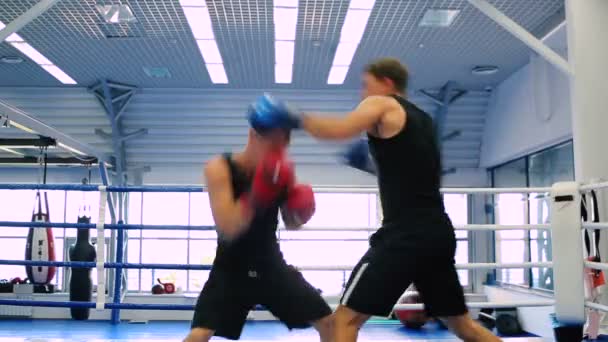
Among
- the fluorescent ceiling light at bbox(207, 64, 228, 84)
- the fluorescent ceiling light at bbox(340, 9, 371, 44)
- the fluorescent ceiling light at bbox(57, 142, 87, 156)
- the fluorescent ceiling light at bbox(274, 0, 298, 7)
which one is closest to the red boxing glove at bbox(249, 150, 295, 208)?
the fluorescent ceiling light at bbox(274, 0, 298, 7)

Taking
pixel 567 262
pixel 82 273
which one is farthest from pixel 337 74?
pixel 567 262

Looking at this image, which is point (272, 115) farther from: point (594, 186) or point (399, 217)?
point (594, 186)

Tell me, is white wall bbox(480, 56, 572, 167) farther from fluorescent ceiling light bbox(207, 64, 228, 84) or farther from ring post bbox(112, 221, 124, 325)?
ring post bbox(112, 221, 124, 325)

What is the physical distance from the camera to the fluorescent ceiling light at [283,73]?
738 cm

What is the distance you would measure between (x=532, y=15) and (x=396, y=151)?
4.48 meters

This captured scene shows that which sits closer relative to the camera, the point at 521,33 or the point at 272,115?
the point at 272,115

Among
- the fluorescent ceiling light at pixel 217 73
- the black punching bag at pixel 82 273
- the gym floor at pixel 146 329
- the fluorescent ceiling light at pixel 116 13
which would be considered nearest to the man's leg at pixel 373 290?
the fluorescent ceiling light at pixel 116 13

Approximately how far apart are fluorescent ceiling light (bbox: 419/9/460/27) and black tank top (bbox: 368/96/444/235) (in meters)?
3.98

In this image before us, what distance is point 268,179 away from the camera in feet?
6.01

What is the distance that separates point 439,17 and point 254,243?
434 cm

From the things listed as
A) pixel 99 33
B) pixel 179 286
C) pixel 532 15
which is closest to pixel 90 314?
pixel 179 286

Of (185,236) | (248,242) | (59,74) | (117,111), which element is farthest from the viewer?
(185,236)

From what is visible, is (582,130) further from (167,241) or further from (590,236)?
(167,241)

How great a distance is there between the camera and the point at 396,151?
1.91m
